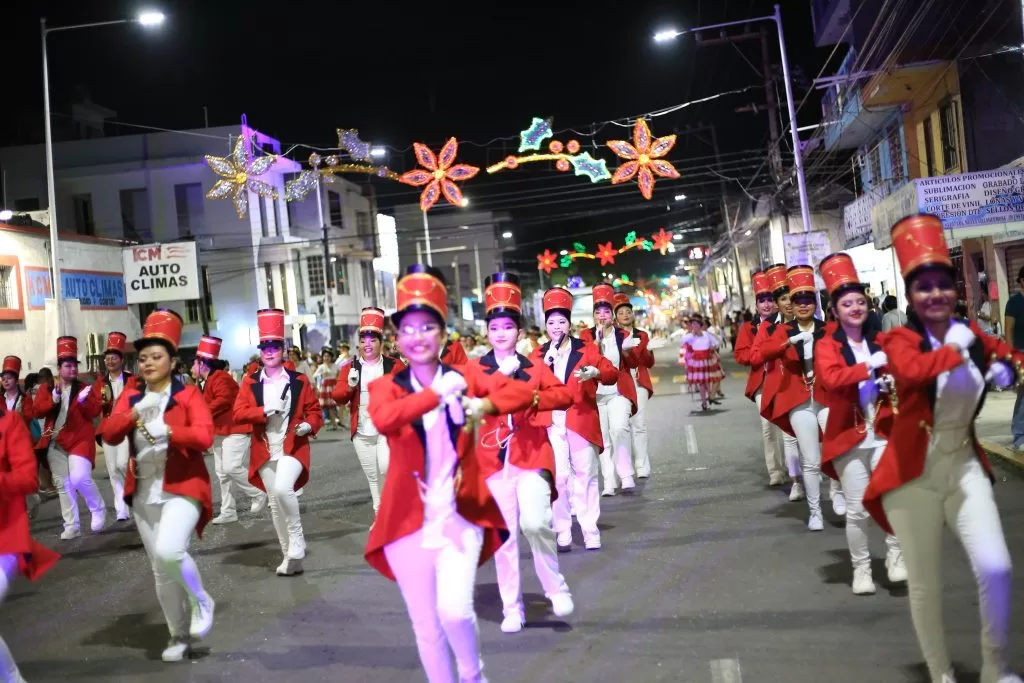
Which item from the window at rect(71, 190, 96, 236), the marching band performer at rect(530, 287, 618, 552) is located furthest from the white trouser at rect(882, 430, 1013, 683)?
the window at rect(71, 190, 96, 236)

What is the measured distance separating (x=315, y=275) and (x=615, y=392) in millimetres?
39410

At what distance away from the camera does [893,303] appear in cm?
1359

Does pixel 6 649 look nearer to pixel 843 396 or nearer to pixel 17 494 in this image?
pixel 17 494

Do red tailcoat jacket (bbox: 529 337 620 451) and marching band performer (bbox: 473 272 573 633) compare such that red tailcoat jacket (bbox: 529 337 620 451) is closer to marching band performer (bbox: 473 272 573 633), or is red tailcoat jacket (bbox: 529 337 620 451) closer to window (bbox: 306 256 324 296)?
marching band performer (bbox: 473 272 573 633)

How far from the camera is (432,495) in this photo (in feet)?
14.5

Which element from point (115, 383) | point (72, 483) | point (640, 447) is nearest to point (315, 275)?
point (115, 383)

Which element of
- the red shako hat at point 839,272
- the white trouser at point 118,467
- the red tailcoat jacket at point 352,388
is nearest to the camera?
the red shako hat at point 839,272

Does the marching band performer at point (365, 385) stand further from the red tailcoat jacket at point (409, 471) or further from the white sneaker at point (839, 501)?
the red tailcoat jacket at point (409, 471)

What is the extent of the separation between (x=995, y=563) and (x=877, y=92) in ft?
72.6

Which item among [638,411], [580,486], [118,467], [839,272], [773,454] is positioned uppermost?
[839,272]

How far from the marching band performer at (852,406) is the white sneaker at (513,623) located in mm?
2176

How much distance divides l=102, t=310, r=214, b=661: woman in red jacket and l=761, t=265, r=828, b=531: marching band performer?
4.68 metres

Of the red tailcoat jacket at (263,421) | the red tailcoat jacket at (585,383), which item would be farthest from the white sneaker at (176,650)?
the red tailcoat jacket at (585,383)

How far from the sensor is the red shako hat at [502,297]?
257 inches
